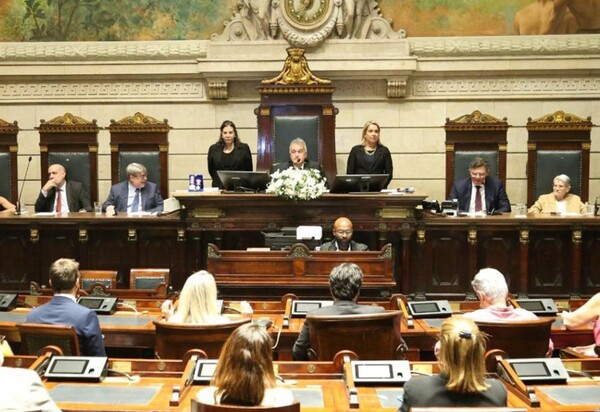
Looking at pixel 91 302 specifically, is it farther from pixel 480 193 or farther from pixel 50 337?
pixel 480 193

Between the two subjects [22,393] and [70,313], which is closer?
[22,393]

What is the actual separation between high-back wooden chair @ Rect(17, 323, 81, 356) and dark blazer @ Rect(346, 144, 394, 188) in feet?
18.1

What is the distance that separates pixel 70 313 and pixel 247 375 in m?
1.86

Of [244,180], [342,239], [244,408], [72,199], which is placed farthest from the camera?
[72,199]

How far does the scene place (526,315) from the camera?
14.9ft

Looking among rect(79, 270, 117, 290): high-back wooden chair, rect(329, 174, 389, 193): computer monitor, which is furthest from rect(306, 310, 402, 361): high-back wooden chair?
rect(329, 174, 389, 193): computer monitor

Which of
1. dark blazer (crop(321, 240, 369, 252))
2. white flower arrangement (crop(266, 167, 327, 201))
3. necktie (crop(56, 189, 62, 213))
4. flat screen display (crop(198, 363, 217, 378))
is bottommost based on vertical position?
flat screen display (crop(198, 363, 217, 378))

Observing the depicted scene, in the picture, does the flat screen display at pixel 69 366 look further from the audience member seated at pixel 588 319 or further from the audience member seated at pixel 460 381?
the audience member seated at pixel 588 319

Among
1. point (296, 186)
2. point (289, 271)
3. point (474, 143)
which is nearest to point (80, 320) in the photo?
point (289, 271)

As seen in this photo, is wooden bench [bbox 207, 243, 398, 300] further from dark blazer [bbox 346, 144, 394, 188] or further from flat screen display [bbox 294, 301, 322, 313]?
dark blazer [bbox 346, 144, 394, 188]

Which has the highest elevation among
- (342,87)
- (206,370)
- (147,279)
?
(342,87)

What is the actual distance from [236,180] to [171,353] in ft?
12.3

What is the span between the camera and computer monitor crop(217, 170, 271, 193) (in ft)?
25.9

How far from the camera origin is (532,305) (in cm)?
528
